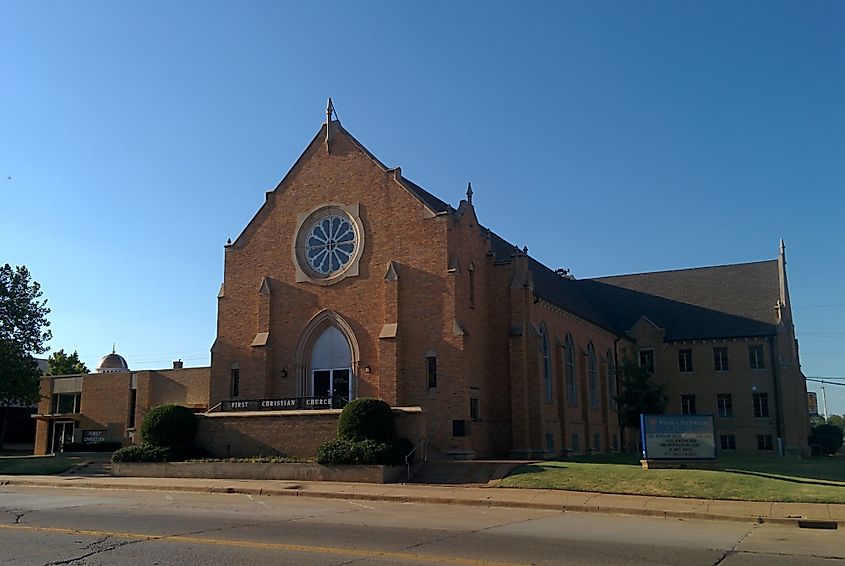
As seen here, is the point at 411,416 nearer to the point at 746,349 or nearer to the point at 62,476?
the point at 62,476

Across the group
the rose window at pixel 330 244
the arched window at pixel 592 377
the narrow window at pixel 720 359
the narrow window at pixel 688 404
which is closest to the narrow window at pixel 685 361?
the narrow window at pixel 720 359

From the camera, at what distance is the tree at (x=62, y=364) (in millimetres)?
71188

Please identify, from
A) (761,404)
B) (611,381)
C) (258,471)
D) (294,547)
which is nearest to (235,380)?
(258,471)

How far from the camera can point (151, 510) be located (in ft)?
56.7

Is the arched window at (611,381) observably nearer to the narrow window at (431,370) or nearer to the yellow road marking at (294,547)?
the narrow window at (431,370)

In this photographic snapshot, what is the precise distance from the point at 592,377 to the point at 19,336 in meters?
32.6

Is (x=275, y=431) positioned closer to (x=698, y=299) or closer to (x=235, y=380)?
(x=235, y=380)

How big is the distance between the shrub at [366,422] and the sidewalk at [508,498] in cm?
223

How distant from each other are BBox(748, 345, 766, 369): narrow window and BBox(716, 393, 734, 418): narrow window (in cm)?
243

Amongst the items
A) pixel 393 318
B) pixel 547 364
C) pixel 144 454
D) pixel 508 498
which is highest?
pixel 393 318

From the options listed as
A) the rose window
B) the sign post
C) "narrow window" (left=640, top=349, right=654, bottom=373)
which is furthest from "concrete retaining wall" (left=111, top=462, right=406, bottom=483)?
"narrow window" (left=640, top=349, right=654, bottom=373)

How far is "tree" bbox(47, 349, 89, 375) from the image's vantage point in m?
71.2

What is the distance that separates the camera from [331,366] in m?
33.8

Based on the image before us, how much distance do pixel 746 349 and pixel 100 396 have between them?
4001cm
